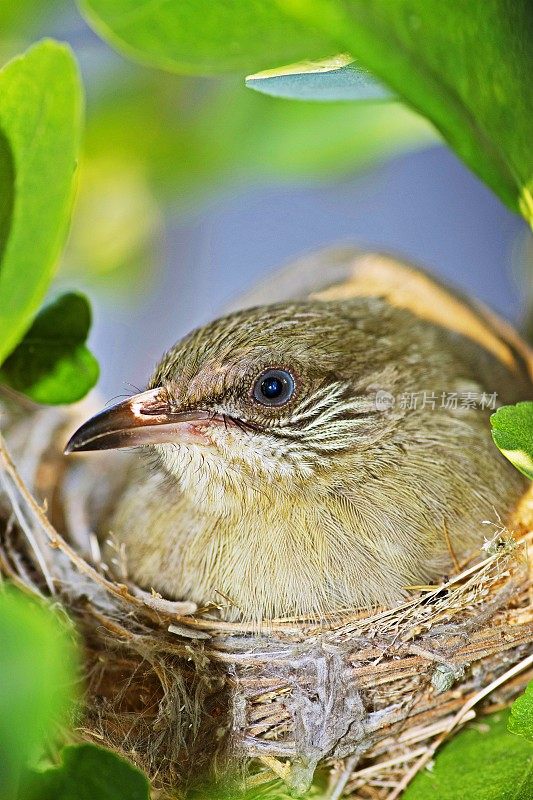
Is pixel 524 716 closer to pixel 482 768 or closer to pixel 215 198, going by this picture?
pixel 482 768

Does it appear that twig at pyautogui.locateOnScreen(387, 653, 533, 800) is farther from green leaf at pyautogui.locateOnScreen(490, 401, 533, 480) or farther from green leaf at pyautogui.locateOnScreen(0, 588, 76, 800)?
green leaf at pyautogui.locateOnScreen(0, 588, 76, 800)

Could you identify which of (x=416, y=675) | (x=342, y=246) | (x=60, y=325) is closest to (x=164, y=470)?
(x=60, y=325)

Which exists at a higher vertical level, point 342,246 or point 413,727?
point 342,246

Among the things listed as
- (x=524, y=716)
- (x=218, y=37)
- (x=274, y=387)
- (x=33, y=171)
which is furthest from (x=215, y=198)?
(x=524, y=716)

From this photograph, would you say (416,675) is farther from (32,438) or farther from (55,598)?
(32,438)

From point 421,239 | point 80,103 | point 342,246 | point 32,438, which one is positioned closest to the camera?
point 80,103

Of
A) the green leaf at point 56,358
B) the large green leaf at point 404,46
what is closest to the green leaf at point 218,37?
the large green leaf at point 404,46

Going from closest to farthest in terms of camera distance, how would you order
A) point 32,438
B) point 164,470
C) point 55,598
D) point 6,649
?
point 6,649
point 55,598
point 164,470
point 32,438
